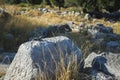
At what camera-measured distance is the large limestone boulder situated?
5.17 meters

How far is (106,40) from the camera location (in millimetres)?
13305

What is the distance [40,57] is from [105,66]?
1.09 metres

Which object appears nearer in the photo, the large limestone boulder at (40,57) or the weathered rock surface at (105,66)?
the large limestone boulder at (40,57)

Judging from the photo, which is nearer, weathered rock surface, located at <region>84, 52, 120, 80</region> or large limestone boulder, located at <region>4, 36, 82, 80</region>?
large limestone boulder, located at <region>4, 36, 82, 80</region>

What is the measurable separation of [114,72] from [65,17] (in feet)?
60.1

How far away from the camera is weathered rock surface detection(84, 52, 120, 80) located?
18.5 feet

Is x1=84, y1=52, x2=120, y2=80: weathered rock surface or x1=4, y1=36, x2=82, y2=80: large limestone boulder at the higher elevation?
x1=4, y1=36, x2=82, y2=80: large limestone boulder

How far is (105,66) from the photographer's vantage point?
582cm

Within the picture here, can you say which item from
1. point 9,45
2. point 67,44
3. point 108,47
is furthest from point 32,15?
point 67,44

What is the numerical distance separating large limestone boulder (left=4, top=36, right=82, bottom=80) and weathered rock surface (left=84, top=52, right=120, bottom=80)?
1.22 feet

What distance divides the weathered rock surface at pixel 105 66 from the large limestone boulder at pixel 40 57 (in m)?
0.37

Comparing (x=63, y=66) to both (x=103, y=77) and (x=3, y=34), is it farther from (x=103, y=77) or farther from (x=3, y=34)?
(x=3, y=34)

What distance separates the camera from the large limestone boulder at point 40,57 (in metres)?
5.17

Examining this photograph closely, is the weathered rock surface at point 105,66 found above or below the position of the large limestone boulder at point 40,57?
below
